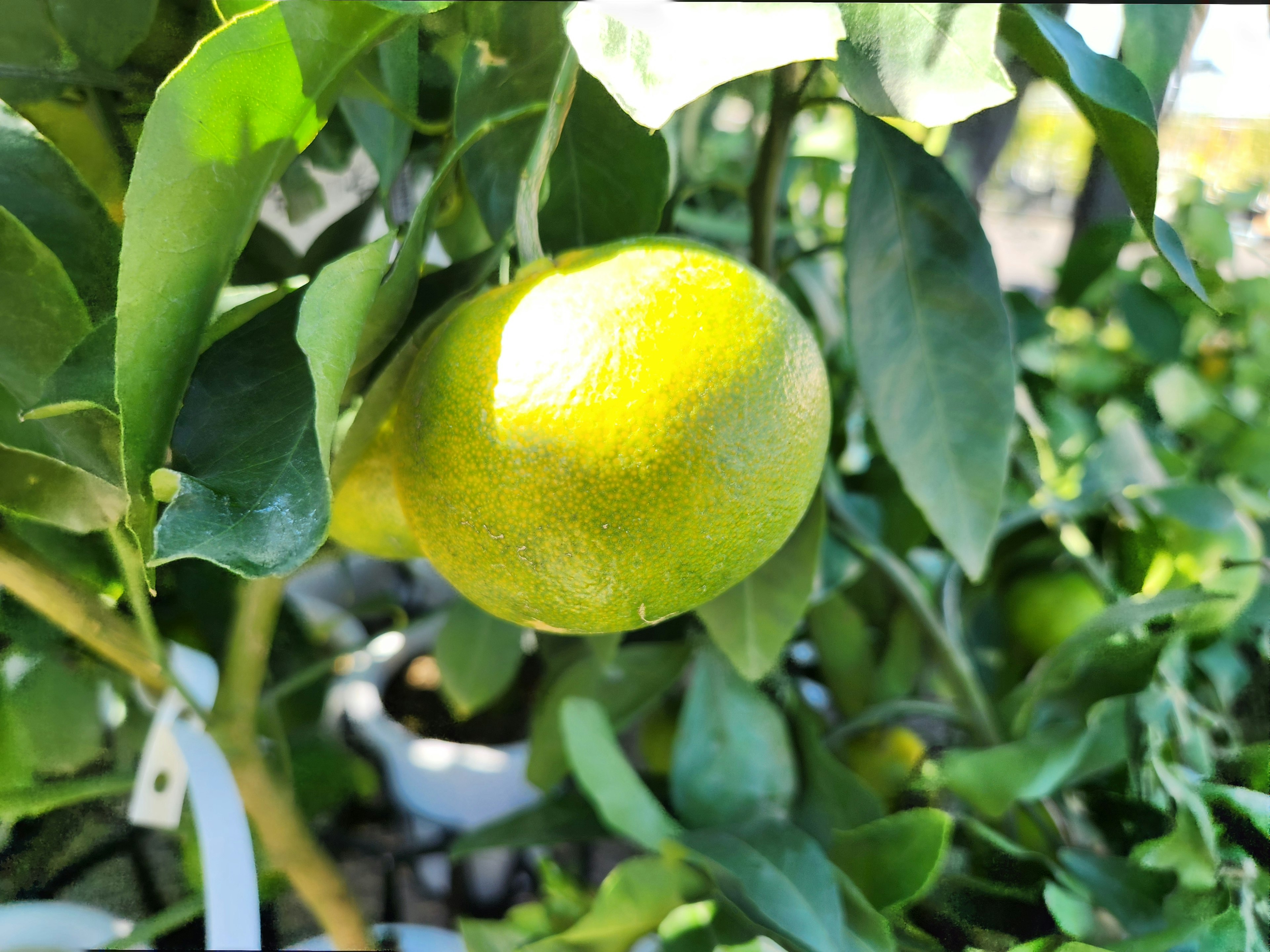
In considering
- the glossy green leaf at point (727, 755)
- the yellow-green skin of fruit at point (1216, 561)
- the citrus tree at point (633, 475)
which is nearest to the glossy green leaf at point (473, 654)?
the citrus tree at point (633, 475)

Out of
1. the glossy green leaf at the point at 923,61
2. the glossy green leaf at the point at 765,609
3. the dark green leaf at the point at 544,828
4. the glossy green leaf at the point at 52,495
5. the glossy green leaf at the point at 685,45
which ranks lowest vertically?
the dark green leaf at the point at 544,828

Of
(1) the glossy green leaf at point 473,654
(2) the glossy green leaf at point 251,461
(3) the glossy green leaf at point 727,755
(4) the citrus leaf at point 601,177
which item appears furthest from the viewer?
(1) the glossy green leaf at point 473,654

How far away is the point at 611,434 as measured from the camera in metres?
0.21

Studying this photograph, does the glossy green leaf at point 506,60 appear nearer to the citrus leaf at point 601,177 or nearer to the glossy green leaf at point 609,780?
the citrus leaf at point 601,177

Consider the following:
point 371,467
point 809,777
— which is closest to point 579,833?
point 809,777

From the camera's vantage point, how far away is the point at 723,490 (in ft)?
0.71

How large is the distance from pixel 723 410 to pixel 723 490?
0.02 m

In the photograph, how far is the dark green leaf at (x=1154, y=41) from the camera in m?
0.30

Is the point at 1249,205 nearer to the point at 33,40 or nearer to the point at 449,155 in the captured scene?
the point at 449,155

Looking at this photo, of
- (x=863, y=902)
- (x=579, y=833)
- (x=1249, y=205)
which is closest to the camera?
(x=863, y=902)

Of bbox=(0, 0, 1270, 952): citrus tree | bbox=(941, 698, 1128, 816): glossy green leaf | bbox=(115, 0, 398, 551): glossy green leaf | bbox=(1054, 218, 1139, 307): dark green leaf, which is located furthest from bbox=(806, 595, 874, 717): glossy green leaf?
bbox=(115, 0, 398, 551): glossy green leaf

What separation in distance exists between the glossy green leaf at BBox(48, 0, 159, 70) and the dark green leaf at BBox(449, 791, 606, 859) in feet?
1.29

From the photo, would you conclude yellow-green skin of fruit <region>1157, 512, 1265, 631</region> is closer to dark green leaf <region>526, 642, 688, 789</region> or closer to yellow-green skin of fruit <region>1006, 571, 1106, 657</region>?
yellow-green skin of fruit <region>1006, 571, 1106, 657</region>

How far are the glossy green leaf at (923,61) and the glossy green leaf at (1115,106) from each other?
0.04 metres
